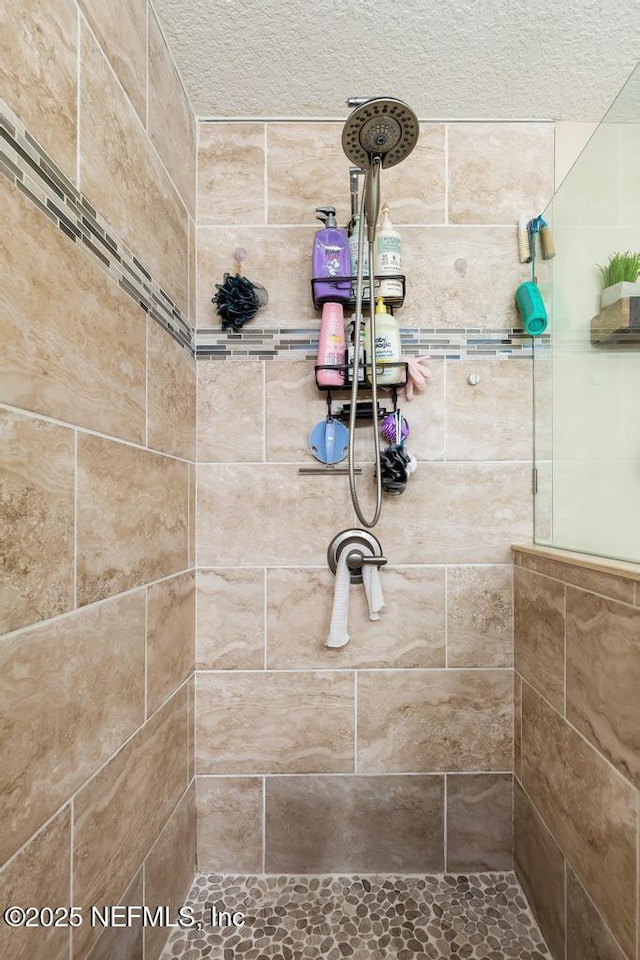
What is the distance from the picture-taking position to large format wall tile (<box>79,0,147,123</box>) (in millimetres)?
886

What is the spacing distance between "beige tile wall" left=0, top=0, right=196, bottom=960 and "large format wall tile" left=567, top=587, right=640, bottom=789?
0.88m

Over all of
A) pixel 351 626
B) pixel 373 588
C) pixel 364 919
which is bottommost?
pixel 364 919

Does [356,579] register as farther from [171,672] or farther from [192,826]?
[192,826]

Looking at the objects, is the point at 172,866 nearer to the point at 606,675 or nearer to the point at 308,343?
the point at 606,675

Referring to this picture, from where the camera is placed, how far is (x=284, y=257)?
57.8 inches

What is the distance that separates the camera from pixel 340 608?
1370 millimetres

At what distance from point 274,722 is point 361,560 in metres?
0.51

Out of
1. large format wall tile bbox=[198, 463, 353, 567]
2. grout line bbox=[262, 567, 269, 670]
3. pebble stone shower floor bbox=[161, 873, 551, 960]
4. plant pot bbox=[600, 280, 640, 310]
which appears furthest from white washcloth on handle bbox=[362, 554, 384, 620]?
plant pot bbox=[600, 280, 640, 310]

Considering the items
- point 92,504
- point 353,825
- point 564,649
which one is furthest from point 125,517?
point 353,825

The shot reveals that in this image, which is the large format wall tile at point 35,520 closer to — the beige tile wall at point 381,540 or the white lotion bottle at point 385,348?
the beige tile wall at point 381,540

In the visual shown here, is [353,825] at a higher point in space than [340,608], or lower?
lower

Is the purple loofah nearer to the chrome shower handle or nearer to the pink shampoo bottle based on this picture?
the pink shampoo bottle

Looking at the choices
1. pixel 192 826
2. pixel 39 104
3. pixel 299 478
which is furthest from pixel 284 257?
pixel 192 826

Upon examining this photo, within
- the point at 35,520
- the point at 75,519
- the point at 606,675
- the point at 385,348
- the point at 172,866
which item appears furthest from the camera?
the point at 385,348
